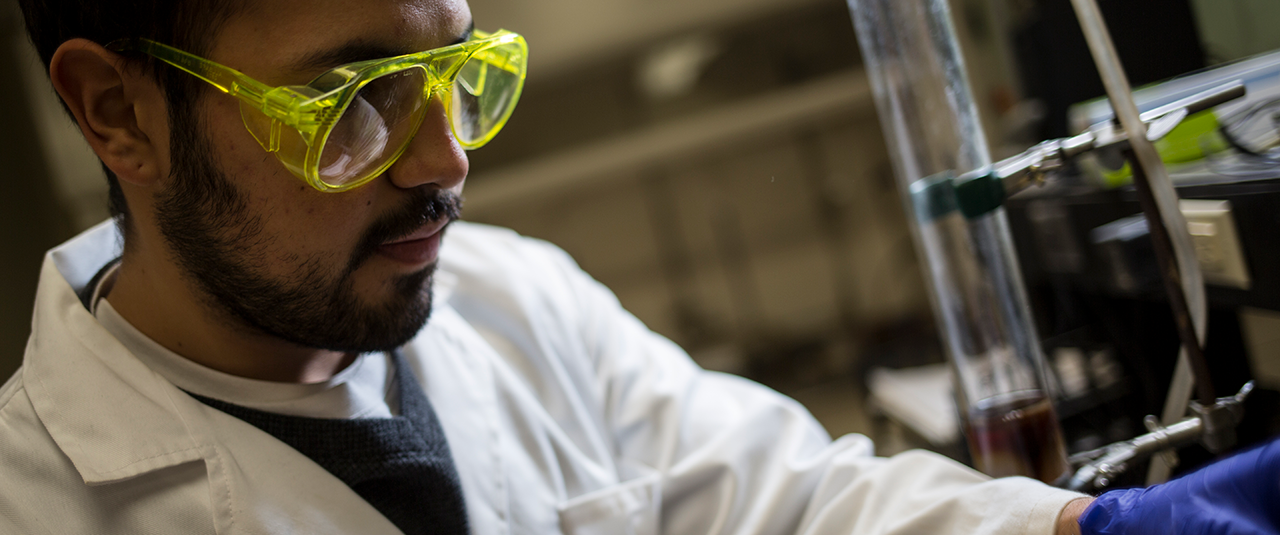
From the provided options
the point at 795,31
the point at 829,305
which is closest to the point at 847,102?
the point at 795,31

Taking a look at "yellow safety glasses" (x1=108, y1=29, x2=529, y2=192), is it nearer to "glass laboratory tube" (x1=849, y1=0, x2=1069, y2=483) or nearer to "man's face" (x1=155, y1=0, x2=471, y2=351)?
"man's face" (x1=155, y1=0, x2=471, y2=351)

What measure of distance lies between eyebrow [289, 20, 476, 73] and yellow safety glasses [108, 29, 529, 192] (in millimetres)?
20

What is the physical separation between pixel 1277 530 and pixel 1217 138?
0.68 m

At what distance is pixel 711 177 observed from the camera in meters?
4.12

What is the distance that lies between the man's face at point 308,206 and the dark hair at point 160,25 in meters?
0.02

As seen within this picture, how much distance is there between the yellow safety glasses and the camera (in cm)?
79

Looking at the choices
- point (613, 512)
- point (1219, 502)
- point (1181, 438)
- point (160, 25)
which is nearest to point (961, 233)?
point (1181, 438)

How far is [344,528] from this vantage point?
35.8 inches

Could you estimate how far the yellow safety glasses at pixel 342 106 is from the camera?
0.79 meters

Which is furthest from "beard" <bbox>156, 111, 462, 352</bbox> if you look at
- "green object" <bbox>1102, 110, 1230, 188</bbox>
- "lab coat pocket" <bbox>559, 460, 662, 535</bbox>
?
"green object" <bbox>1102, 110, 1230, 188</bbox>

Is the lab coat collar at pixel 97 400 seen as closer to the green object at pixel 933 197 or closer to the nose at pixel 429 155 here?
the nose at pixel 429 155

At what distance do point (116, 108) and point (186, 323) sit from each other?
0.27 m

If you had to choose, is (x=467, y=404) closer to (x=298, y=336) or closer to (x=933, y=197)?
(x=298, y=336)

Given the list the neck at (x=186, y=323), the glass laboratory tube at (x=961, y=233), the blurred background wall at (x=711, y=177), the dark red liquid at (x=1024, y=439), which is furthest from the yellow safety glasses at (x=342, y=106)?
the blurred background wall at (x=711, y=177)
